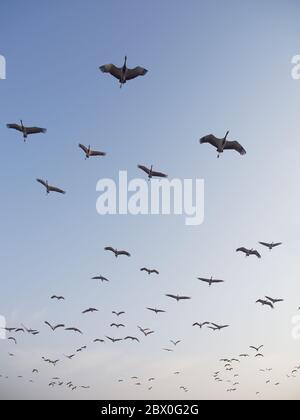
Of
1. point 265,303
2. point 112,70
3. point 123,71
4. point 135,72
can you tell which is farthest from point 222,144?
point 265,303

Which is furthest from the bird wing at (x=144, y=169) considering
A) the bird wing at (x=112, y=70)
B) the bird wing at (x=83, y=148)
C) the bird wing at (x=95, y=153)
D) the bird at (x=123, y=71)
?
the bird wing at (x=112, y=70)

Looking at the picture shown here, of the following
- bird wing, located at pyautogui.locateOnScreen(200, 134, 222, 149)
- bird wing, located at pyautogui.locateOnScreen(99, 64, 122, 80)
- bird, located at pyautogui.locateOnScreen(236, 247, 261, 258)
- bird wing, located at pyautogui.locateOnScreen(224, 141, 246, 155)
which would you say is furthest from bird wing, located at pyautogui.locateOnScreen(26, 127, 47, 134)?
bird, located at pyautogui.locateOnScreen(236, 247, 261, 258)

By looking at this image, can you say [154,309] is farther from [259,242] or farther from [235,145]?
[235,145]

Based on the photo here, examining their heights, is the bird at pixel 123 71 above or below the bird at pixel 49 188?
above

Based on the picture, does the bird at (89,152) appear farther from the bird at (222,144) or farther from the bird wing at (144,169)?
the bird at (222,144)

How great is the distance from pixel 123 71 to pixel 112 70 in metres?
0.73

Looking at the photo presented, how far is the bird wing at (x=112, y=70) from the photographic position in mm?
23891

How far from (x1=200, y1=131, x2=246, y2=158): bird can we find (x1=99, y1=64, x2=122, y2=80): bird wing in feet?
22.5

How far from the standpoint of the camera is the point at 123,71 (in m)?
24.0

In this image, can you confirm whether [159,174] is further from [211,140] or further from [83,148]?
[83,148]

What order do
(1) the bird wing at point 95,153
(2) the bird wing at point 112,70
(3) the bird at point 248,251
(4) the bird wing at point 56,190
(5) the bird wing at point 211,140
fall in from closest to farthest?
(2) the bird wing at point 112,70 → (5) the bird wing at point 211,140 → (1) the bird wing at point 95,153 → (4) the bird wing at point 56,190 → (3) the bird at point 248,251

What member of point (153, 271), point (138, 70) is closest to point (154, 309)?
point (153, 271)

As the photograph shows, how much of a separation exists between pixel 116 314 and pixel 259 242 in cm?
1930
